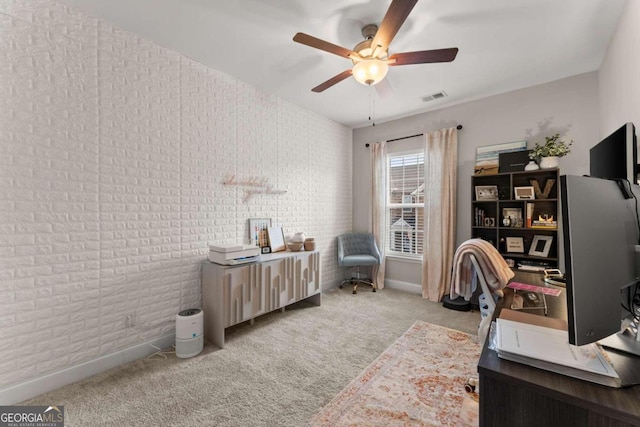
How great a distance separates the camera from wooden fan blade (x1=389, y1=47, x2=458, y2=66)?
1.96m

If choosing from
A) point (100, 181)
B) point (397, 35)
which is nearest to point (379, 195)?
point (397, 35)

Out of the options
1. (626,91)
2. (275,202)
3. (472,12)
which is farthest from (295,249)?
(626,91)

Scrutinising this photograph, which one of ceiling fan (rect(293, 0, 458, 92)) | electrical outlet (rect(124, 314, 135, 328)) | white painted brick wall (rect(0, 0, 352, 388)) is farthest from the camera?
electrical outlet (rect(124, 314, 135, 328))

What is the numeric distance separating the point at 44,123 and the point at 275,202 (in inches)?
85.7

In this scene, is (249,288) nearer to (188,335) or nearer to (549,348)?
(188,335)

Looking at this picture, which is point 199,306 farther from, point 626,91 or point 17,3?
point 626,91

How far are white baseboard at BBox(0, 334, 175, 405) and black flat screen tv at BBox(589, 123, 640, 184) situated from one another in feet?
11.8

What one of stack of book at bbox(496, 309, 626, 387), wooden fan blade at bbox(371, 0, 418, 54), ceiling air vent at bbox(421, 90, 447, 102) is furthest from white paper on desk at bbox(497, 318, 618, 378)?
ceiling air vent at bbox(421, 90, 447, 102)

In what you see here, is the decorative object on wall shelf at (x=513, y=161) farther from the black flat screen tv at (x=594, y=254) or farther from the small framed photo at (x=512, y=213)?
the black flat screen tv at (x=594, y=254)

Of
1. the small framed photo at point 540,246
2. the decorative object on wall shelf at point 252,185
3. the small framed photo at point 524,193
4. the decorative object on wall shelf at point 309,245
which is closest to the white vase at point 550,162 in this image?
the small framed photo at point 524,193

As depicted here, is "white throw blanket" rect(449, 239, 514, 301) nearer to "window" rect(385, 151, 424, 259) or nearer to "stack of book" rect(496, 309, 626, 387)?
"stack of book" rect(496, 309, 626, 387)

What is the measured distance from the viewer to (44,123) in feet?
6.18

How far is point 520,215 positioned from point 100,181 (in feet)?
14.0

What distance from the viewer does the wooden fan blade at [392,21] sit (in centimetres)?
155
